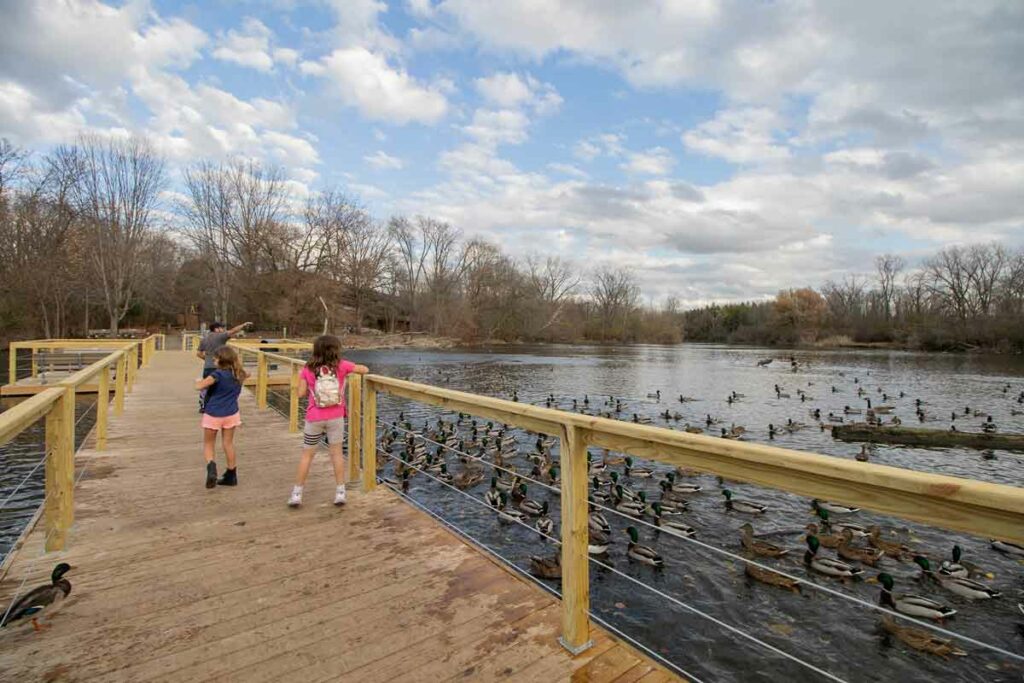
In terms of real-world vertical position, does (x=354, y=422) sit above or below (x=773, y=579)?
above

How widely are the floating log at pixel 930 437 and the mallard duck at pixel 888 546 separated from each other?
7888mm

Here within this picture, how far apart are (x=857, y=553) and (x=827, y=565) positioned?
71cm

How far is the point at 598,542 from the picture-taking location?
684 centimetres

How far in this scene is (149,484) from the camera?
16.0 ft

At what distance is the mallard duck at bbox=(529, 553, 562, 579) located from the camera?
5.66 metres

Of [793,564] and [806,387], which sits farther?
[806,387]

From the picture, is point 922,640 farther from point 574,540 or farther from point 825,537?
point 574,540

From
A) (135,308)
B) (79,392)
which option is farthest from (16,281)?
(135,308)

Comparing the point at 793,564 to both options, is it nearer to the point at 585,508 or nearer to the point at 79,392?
the point at 585,508

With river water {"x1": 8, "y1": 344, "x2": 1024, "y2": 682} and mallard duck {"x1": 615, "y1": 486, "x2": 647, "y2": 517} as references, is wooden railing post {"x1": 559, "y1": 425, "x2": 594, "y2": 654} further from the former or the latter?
mallard duck {"x1": 615, "y1": 486, "x2": 647, "y2": 517}

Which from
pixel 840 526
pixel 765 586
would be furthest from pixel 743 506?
pixel 765 586

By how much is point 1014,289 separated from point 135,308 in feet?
278

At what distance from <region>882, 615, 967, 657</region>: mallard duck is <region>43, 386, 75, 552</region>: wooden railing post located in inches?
275

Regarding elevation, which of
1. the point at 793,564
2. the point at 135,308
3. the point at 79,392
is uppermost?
the point at 135,308
